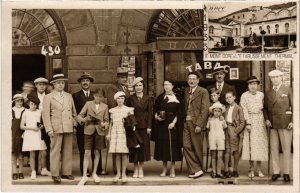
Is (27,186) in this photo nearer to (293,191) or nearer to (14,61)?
(14,61)

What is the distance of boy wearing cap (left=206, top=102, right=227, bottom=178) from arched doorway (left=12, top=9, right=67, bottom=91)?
2347 mm

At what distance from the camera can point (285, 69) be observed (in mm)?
8242

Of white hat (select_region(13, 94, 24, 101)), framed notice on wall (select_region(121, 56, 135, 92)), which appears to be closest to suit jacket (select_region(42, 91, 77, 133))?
white hat (select_region(13, 94, 24, 101))

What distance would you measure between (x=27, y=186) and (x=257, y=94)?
3.07 m

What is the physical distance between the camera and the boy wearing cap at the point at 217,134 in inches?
314

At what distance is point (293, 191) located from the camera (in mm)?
A: 7930

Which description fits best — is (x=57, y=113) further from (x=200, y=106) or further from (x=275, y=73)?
(x=275, y=73)

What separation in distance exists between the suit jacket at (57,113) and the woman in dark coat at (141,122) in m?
0.76

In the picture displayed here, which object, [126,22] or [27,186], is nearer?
[27,186]

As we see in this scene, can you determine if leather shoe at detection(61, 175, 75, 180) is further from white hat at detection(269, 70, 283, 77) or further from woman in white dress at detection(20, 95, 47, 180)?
white hat at detection(269, 70, 283, 77)

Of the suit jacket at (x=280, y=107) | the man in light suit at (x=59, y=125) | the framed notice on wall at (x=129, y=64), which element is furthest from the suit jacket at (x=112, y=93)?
the suit jacket at (x=280, y=107)

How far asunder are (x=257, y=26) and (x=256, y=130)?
133 cm

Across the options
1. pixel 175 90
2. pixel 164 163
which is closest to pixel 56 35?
pixel 175 90

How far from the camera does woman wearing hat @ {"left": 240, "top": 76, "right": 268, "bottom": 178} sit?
7.98 m
